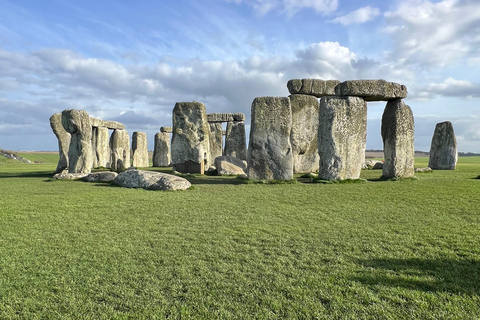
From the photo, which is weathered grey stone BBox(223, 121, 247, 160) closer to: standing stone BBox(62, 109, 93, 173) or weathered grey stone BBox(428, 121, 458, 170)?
standing stone BBox(62, 109, 93, 173)

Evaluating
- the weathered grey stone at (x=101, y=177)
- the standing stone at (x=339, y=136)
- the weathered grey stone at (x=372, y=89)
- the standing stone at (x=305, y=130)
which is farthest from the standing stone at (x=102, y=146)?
the weathered grey stone at (x=372, y=89)

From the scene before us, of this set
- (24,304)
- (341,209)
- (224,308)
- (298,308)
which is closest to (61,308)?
(24,304)

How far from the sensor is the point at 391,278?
3002 millimetres

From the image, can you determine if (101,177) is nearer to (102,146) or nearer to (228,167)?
(228,167)

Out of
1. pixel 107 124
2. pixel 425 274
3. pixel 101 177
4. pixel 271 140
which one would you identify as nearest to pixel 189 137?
pixel 101 177

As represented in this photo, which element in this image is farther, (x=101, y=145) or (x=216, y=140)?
(x=216, y=140)

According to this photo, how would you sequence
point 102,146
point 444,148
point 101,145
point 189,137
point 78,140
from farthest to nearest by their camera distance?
1. point 102,146
2. point 101,145
3. point 444,148
4. point 189,137
5. point 78,140

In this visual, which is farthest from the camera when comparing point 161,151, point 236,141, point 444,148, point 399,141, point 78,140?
point 161,151

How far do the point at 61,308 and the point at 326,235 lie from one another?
311cm

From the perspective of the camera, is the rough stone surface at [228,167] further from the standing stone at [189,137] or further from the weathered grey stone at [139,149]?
the weathered grey stone at [139,149]

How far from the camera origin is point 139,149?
2317 centimetres

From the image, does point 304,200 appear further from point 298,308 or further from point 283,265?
point 298,308

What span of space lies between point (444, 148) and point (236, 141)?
11626 mm

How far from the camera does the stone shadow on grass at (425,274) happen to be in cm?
282
